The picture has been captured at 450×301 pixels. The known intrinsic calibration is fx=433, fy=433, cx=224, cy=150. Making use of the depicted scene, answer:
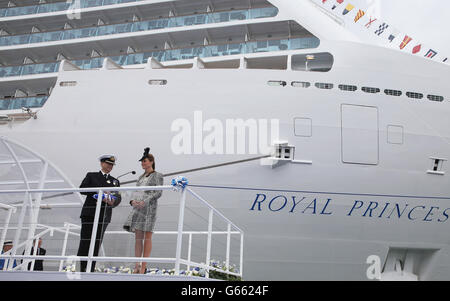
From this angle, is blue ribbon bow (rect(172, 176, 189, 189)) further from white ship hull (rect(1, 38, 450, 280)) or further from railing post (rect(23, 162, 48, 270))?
white ship hull (rect(1, 38, 450, 280))

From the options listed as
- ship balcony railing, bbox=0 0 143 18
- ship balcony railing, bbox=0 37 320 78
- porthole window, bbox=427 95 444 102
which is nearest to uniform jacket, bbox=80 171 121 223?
ship balcony railing, bbox=0 37 320 78

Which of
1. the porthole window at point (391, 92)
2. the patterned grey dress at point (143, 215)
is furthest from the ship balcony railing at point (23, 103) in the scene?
the porthole window at point (391, 92)

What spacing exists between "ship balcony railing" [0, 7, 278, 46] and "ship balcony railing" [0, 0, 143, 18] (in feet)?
3.05

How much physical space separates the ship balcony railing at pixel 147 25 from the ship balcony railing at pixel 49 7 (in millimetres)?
930

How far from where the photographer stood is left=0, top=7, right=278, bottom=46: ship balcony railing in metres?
10.7

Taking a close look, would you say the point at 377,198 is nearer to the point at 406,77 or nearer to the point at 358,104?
the point at 358,104

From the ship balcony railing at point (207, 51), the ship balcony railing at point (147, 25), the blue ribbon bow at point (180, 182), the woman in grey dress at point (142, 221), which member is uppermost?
the ship balcony railing at point (147, 25)

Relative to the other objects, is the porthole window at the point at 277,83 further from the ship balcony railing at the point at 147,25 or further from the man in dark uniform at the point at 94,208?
the man in dark uniform at the point at 94,208

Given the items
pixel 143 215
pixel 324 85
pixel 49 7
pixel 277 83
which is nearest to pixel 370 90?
pixel 324 85

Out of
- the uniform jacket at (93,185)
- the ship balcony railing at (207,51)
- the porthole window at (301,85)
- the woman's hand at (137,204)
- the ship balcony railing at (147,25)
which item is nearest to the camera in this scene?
the woman's hand at (137,204)

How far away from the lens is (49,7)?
13.0 metres

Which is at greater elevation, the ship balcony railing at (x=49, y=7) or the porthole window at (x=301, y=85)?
the ship balcony railing at (x=49, y=7)

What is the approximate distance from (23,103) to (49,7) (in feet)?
12.6

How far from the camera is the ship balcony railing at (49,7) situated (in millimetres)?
12442
